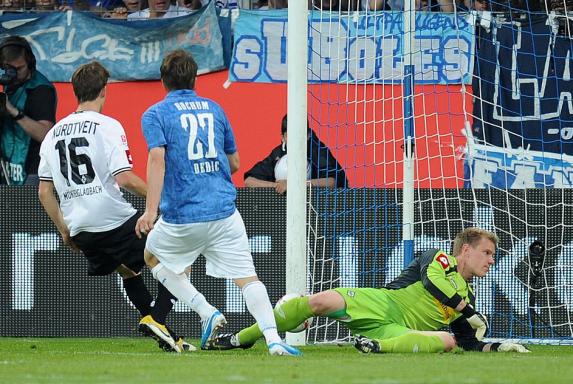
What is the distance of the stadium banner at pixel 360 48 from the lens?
12430 millimetres

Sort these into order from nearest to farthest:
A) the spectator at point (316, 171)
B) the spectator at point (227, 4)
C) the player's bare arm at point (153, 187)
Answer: the player's bare arm at point (153, 187) → the spectator at point (316, 171) → the spectator at point (227, 4)

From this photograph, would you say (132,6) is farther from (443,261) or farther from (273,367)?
(273,367)

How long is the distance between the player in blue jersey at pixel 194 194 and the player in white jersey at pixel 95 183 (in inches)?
18.6

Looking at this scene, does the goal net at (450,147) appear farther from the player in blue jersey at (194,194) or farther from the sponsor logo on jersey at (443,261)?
the player in blue jersey at (194,194)

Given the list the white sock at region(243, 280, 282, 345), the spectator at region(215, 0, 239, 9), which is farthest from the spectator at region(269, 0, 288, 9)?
the white sock at region(243, 280, 282, 345)

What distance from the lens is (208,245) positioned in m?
8.62

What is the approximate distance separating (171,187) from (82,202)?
92 cm

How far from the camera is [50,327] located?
38.3 ft

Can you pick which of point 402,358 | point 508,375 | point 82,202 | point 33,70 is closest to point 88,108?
point 82,202

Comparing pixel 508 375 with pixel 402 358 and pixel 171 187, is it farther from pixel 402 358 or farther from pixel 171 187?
pixel 171 187

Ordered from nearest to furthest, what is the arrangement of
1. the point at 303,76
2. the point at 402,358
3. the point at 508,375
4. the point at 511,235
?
1. the point at 508,375
2. the point at 402,358
3. the point at 303,76
4. the point at 511,235

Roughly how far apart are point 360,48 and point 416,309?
Result: 4.56 metres

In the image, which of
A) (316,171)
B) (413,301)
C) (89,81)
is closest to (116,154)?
(89,81)

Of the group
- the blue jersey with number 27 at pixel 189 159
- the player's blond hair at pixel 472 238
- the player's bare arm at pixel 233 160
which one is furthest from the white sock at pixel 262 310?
the player's blond hair at pixel 472 238
